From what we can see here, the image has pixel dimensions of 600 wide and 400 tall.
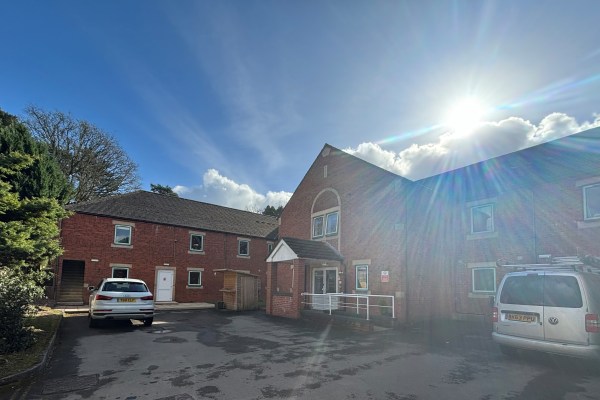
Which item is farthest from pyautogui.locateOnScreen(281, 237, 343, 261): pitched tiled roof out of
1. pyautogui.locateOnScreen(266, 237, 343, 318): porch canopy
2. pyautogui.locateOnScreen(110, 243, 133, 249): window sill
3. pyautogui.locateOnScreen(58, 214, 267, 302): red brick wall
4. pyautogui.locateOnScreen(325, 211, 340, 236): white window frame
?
pyautogui.locateOnScreen(110, 243, 133, 249): window sill

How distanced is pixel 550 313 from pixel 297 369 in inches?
204

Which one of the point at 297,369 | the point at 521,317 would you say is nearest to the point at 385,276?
the point at 521,317

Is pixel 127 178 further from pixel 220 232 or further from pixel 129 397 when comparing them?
pixel 129 397

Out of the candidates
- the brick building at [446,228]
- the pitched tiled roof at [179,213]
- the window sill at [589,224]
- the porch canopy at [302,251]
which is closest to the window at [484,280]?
the brick building at [446,228]

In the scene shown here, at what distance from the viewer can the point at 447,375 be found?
22.2 ft

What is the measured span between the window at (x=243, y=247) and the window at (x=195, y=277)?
12.0 feet

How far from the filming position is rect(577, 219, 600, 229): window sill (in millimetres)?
11488

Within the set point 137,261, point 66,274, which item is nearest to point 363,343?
point 137,261

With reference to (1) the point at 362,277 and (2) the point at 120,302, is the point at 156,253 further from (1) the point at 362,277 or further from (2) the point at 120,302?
(1) the point at 362,277

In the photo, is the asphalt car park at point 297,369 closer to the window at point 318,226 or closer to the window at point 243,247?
the window at point 318,226

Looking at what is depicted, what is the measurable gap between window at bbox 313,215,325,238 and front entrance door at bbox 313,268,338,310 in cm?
206

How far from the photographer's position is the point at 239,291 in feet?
66.3

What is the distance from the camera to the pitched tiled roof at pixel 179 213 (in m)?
23.0

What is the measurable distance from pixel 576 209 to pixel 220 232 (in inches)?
858
